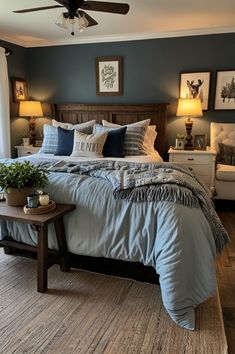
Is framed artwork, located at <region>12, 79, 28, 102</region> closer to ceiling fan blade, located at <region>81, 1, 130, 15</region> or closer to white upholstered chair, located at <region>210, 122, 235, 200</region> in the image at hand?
ceiling fan blade, located at <region>81, 1, 130, 15</region>

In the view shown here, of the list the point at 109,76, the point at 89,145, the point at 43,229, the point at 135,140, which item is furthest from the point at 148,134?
the point at 43,229

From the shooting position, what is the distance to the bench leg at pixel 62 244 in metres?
2.23

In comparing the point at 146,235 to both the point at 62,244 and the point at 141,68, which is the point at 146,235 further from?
the point at 141,68

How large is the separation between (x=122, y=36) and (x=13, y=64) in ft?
5.84

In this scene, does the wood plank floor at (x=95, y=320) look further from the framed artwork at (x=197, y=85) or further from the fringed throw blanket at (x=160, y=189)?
the framed artwork at (x=197, y=85)

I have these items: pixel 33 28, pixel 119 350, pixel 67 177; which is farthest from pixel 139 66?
pixel 119 350

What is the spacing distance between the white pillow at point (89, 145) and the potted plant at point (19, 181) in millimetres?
1412

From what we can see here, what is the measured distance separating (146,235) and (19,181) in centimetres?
101

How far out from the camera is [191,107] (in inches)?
158

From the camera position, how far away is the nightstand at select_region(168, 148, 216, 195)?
3.89 meters

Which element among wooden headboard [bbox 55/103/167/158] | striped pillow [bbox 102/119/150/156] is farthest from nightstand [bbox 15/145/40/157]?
striped pillow [bbox 102/119/150/156]

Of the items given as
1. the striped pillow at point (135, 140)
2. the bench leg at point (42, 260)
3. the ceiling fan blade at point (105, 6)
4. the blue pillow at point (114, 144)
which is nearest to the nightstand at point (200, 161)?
the striped pillow at point (135, 140)

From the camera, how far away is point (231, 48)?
4.06 meters

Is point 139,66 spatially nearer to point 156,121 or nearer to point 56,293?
point 156,121
